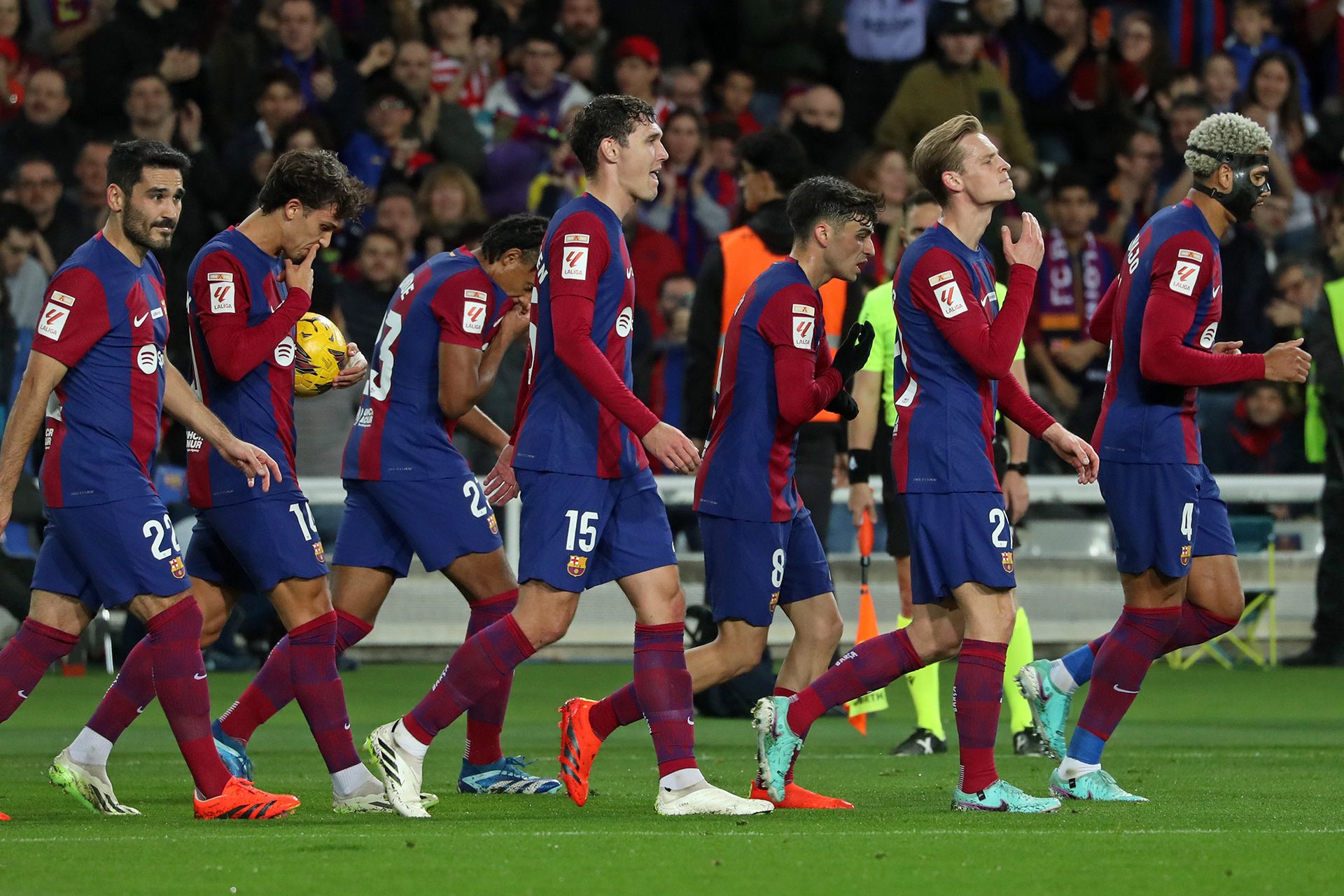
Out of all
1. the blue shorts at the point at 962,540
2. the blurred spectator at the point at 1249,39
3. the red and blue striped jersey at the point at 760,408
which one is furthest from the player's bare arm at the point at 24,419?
the blurred spectator at the point at 1249,39

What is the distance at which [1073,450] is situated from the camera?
24.1 feet

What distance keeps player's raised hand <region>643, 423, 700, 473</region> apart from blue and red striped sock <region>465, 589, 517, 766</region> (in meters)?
1.68

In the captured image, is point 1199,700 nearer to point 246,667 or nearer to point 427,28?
point 246,667

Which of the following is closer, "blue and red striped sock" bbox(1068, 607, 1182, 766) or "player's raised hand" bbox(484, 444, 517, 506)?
"blue and red striped sock" bbox(1068, 607, 1182, 766)

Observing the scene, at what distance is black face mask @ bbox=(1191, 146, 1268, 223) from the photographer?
7.81 m

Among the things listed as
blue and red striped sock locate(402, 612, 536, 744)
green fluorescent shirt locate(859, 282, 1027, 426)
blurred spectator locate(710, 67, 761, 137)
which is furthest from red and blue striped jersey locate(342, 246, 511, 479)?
blurred spectator locate(710, 67, 761, 137)

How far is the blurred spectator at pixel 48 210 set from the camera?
15234 mm

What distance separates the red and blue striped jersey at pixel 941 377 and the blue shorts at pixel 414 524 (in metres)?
1.78

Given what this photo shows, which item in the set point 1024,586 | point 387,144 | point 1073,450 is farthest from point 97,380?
point 387,144

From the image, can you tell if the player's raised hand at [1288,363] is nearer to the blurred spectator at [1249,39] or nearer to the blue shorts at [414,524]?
the blue shorts at [414,524]

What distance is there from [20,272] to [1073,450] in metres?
9.68

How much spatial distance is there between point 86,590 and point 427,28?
37.4ft

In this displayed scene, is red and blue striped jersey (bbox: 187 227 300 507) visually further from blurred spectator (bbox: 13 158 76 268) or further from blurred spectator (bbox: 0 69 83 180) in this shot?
blurred spectator (bbox: 0 69 83 180)

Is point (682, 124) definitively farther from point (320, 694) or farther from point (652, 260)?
point (320, 694)
